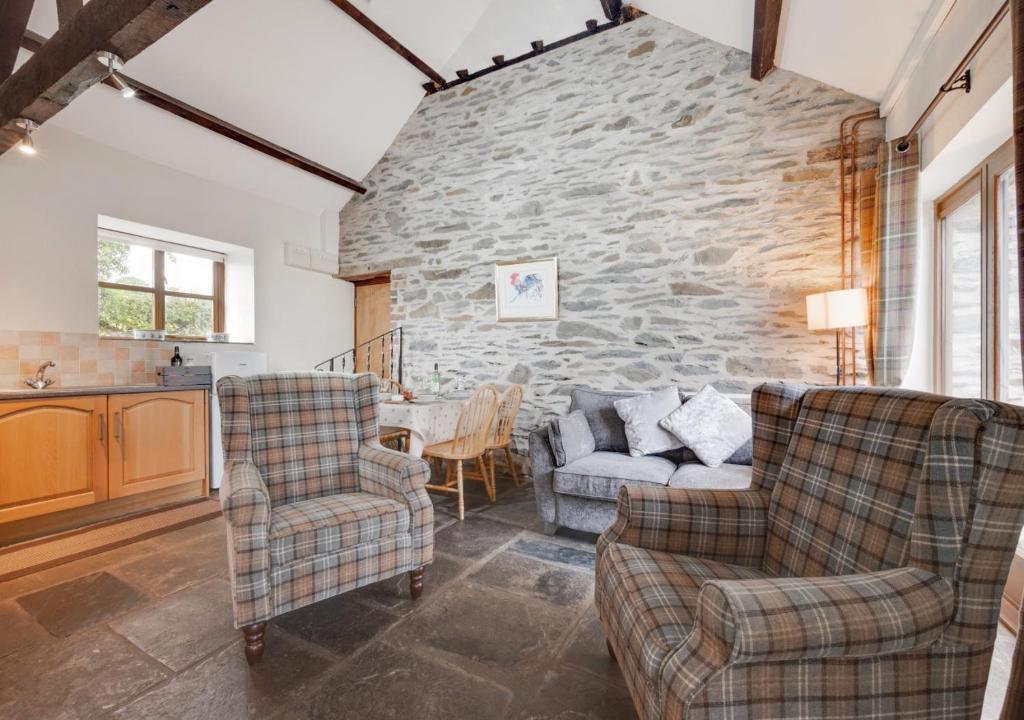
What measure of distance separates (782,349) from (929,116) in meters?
1.57

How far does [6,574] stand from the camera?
228 cm

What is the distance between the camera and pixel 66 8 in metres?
2.16

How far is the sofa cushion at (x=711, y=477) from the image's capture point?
2.48 m

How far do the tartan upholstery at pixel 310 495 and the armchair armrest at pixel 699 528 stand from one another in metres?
0.97

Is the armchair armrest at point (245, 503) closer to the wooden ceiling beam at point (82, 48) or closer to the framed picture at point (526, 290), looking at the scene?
the wooden ceiling beam at point (82, 48)

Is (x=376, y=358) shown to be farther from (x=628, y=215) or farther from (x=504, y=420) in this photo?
(x=628, y=215)

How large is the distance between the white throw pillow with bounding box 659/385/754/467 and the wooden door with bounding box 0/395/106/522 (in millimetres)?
3670

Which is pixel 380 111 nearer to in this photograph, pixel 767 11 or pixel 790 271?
pixel 767 11

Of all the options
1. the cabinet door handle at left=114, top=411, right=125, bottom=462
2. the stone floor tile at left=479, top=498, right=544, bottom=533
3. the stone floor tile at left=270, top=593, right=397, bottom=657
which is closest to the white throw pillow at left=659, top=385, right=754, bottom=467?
the stone floor tile at left=479, top=498, right=544, bottom=533

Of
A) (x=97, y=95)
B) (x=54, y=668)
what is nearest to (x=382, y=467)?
(x=54, y=668)

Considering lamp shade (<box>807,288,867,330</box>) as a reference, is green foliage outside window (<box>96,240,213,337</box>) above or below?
above

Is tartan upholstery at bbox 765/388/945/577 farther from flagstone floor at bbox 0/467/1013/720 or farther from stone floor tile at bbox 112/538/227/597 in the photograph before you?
stone floor tile at bbox 112/538/227/597

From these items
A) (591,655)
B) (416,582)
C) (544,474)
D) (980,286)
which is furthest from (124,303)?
(980,286)

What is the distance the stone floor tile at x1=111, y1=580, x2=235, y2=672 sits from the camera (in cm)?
167
